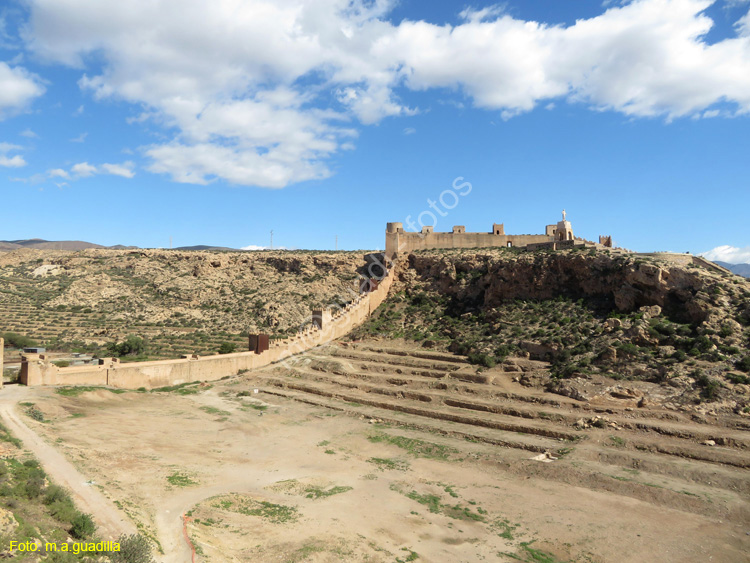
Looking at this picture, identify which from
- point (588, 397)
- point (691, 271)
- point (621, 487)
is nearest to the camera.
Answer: point (621, 487)

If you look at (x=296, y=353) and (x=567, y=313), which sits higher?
(x=567, y=313)

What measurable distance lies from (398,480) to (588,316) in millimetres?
18836

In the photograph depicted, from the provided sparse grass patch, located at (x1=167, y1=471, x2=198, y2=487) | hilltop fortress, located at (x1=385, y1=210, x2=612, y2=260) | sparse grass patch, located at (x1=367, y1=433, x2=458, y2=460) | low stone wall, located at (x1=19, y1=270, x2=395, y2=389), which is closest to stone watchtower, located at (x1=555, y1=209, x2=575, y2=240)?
hilltop fortress, located at (x1=385, y1=210, x2=612, y2=260)

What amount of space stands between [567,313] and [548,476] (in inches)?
621

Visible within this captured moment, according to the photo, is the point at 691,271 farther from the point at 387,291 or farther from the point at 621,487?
the point at 387,291

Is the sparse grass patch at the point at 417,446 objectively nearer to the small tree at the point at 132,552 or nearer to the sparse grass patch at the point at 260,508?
the sparse grass patch at the point at 260,508

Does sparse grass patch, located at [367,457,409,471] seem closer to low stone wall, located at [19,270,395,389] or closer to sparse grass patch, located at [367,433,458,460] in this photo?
sparse grass patch, located at [367,433,458,460]

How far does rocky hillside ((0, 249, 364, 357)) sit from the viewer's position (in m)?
39.5

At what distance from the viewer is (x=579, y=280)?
32.3 m

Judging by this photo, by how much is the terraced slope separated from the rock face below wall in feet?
23.8

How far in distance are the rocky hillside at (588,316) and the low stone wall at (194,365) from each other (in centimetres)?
168

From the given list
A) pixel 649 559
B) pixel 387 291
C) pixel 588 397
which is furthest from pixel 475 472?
pixel 387 291

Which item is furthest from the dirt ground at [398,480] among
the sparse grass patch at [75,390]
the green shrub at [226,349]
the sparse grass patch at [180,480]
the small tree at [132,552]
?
the green shrub at [226,349]

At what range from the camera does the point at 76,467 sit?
1270 centimetres
